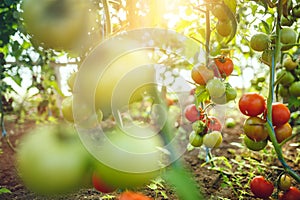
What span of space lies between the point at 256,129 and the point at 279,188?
0.28 meters

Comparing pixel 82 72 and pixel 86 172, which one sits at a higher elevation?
pixel 82 72

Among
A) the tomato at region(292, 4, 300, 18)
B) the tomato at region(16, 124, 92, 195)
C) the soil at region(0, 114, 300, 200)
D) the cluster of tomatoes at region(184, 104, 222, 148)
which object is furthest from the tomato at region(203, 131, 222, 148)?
the tomato at region(16, 124, 92, 195)

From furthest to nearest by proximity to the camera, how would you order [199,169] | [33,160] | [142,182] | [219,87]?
[199,169] < [219,87] < [142,182] < [33,160]

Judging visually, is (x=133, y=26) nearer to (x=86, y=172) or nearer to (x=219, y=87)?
(x=219, y=87)

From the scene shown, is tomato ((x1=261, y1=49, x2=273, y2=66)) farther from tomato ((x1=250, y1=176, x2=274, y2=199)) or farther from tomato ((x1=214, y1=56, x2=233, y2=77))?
tomato ((x1=250, y1=176, x2=274, y2=199))

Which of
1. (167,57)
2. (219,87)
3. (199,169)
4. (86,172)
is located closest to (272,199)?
(199,169)

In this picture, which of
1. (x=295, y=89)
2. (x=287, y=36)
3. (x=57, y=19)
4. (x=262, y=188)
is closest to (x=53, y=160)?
(x=57, y=19)

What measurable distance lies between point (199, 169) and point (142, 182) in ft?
3.71

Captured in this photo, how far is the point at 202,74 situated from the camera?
3.20 ft

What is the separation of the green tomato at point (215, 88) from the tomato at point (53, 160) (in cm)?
50

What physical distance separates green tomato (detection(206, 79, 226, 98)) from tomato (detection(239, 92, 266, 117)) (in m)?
0.11

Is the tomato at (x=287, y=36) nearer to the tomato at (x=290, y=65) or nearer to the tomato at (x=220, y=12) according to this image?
the tomato at (x=220, y=12)

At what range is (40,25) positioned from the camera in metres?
0.63

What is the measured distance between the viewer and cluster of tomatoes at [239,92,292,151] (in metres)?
0.97
